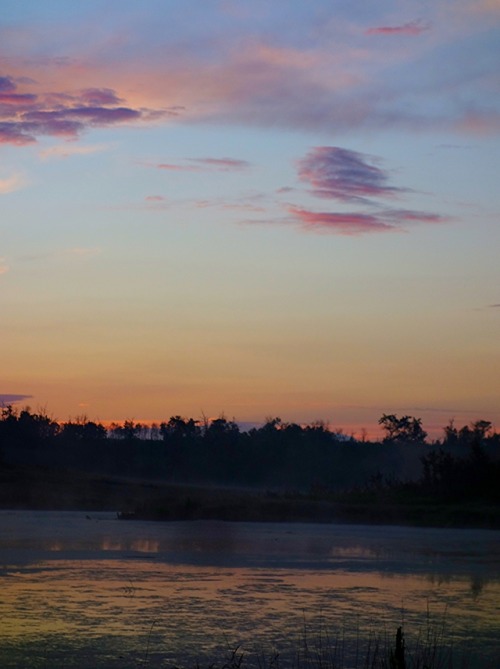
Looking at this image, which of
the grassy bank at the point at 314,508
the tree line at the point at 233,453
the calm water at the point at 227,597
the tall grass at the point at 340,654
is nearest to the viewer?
the tall grass at the point at 340,654

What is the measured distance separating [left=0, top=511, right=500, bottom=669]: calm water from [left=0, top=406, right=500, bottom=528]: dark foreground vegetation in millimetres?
10282

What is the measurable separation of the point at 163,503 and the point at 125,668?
24.6m

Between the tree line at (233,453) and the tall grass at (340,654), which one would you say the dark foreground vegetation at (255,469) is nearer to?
the tree line at (233,453)

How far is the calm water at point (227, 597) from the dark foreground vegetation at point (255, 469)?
33.7 ft

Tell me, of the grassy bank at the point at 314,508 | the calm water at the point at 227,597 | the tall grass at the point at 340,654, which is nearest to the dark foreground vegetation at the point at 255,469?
the grassy bank at the point at 314,508

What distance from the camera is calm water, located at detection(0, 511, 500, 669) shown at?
11164 millimetres

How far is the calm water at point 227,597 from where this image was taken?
1116cm

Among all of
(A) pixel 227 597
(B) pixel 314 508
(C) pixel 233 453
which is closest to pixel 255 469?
(C) pixel 233 453

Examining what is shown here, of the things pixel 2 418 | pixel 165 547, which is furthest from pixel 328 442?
pixel 165 547

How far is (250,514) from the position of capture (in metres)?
33.0

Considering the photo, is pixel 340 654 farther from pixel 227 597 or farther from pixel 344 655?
pixel 227 597

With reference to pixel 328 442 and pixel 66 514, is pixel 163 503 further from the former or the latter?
pixel 328 442

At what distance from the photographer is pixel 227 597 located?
14.8 metres

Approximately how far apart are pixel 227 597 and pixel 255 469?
65.6 meters
